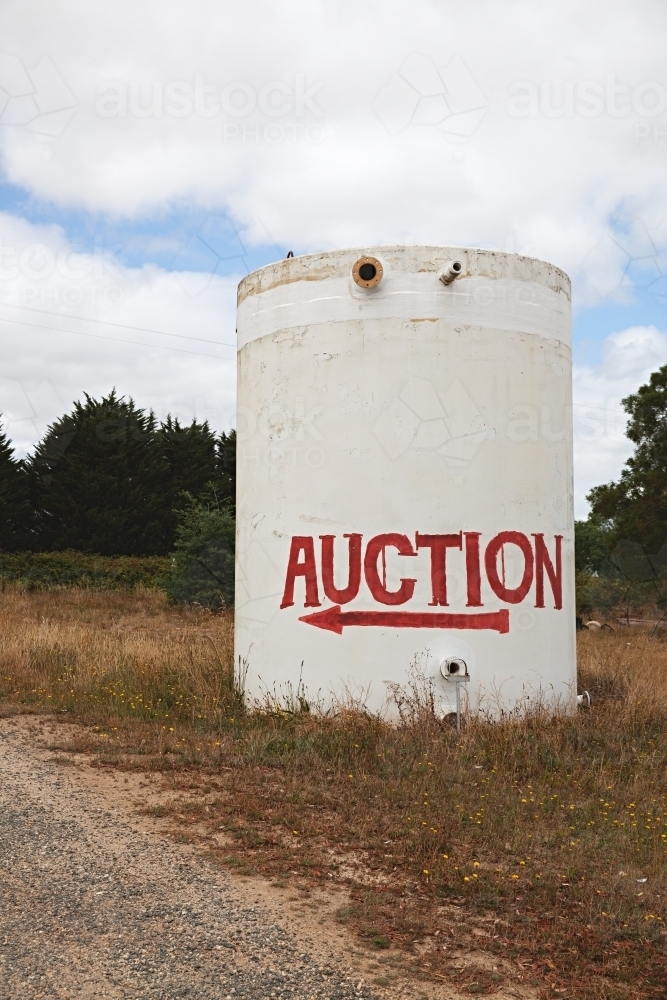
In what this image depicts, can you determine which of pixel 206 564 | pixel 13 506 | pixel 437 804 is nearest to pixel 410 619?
pixel 437 804

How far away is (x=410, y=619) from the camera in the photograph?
8125mm

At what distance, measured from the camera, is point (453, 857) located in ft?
17.0

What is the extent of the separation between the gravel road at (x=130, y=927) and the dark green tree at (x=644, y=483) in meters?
20.3

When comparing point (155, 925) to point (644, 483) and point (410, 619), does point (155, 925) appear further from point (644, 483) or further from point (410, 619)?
point (644, 483)

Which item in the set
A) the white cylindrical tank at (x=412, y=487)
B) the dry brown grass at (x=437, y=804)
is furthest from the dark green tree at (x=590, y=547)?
the white cylindrical tank at (x=412, y=487)

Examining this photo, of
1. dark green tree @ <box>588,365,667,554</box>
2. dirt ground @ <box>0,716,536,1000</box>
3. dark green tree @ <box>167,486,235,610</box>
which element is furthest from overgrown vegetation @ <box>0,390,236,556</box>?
dirt ground @ <box>0,716,536,1000</box>

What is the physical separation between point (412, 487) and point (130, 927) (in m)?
4.80

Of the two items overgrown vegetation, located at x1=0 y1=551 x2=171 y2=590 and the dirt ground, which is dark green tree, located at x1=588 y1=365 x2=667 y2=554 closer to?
overgrown vegetation, located at x1=0 y1=551 x2=171 y2=590

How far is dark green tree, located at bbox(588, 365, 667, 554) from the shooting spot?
23750 millimetres

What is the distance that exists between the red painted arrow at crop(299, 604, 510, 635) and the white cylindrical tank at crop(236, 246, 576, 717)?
2 centimetres

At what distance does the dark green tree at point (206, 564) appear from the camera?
66.4 feet

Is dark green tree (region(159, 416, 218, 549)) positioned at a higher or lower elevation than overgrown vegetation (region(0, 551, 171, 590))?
higher

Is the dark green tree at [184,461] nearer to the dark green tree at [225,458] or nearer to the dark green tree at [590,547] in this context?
the dark green tree at [225,458]

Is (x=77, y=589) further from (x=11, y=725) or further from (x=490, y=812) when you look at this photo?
(x=490, y=812)
